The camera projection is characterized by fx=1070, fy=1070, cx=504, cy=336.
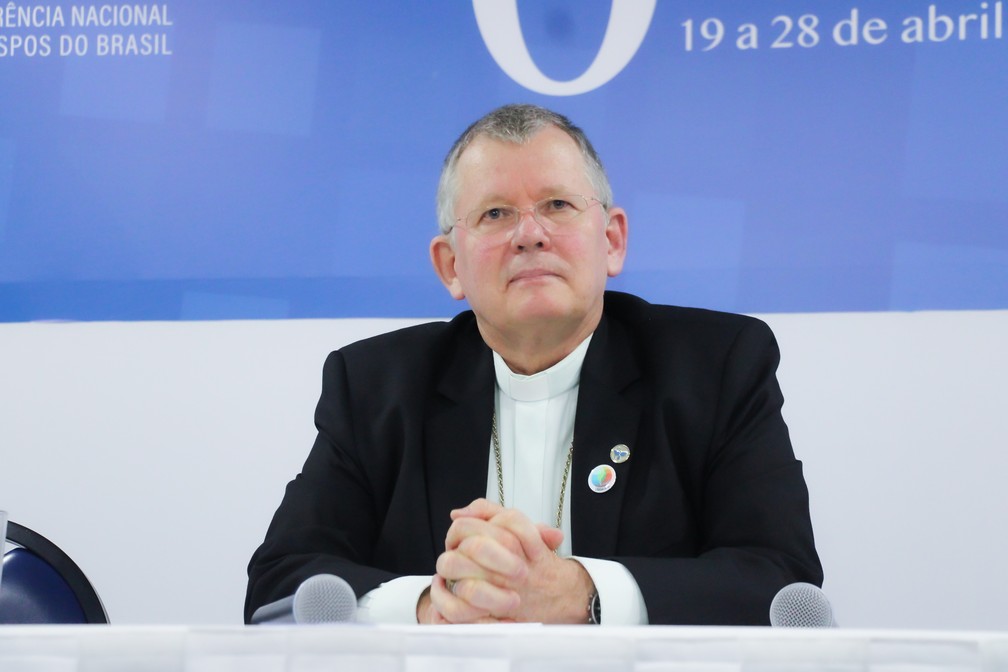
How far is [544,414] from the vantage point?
2184mm

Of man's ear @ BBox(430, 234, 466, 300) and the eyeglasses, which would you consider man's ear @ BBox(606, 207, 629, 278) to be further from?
man's ear @ BBox(430, 234, 466, 300)

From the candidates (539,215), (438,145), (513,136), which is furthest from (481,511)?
(438,145)

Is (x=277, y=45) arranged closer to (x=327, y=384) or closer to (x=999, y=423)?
(x=327, y=384)

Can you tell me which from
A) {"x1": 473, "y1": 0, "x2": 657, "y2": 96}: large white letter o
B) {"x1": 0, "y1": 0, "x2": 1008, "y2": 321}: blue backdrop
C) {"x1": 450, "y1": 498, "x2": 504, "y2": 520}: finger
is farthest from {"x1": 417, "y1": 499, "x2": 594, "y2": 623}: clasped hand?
{"x1": 473, "y1": 0, "x2": 657, "y2": 96}: large white letter o

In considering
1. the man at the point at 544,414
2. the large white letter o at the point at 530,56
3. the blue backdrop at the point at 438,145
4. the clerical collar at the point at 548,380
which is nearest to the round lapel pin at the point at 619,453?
the man at the point at 544,414

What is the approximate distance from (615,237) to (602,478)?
21.6 inches

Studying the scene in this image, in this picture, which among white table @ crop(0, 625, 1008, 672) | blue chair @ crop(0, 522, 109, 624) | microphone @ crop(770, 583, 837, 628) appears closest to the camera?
white table @ crop(0, 625, 1008, 672)

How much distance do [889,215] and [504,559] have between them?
5.77 ft

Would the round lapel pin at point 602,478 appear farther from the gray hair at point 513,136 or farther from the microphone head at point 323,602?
the microphone head at point 323,602

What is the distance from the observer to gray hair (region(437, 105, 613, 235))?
2115 mm

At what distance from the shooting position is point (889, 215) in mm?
2814

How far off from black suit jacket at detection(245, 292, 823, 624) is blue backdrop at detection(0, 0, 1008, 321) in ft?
2.46

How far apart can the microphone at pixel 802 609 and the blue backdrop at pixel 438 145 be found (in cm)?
180

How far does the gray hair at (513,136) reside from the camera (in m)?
2.12
